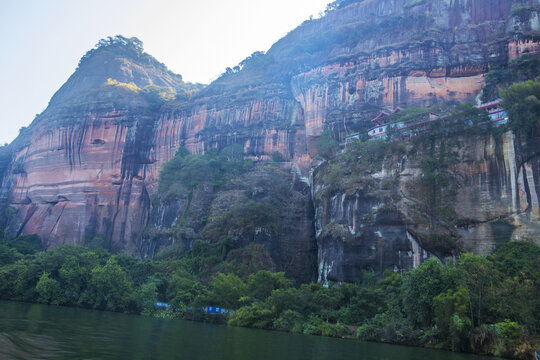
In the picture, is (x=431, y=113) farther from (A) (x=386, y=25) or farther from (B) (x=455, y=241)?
(A) (x=386, y=25)

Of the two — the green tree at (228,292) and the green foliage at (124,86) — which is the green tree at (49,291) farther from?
the green foliage at (124,86)

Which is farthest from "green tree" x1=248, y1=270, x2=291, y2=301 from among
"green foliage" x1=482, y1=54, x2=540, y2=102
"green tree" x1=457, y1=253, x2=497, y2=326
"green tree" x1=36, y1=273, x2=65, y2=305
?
"green foliage" x1=482, y1=54, x2=540, y2=102

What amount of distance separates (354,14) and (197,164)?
2528 cm

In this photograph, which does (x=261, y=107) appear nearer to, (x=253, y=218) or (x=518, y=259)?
(x=253, y=218)

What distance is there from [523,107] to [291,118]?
25.4m

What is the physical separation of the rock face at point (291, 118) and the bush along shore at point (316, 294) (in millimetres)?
4245

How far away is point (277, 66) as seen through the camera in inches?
2077

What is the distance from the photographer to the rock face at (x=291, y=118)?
31.2 m

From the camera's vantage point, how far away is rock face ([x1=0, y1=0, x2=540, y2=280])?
102 feet

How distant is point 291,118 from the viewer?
159 feet

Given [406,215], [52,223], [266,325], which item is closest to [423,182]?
[406,215]

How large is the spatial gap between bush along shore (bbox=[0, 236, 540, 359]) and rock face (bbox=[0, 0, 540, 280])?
425 cm

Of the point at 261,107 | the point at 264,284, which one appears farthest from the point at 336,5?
the point at 264,284

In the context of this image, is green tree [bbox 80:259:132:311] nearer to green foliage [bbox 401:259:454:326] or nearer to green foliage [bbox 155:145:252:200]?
green foliage [bbox 155:145:252:200]
